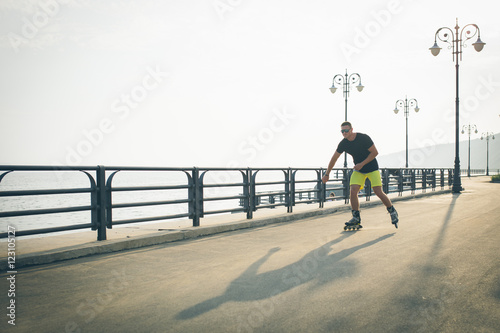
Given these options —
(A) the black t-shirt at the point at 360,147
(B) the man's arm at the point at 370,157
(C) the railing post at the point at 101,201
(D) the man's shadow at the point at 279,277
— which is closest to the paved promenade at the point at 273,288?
(D) the man's shadow at the point at 279,277

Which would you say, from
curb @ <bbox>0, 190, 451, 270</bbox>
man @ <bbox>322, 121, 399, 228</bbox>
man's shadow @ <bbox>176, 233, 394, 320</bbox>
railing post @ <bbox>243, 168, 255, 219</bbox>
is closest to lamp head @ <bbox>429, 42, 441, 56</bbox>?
curb @ <bbox>0, 190, 451, 270</bbox>

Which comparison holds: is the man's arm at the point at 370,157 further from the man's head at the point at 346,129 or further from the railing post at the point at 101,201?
the railing post at the point at 101,201

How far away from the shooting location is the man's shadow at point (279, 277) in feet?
12.6

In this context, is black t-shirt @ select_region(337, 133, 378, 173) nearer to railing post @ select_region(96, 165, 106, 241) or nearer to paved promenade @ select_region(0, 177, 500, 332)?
paved promenade @ select_region(0, 177, 500, 332)

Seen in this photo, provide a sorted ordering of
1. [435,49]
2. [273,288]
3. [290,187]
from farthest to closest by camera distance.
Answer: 1. [435,49]
2. [290,187]
3. [273,288]

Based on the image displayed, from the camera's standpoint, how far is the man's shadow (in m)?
3.83

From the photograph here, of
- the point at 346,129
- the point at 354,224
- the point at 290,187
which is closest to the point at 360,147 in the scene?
the point at 346,129

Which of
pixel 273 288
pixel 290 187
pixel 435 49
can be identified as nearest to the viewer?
pixel 273 288

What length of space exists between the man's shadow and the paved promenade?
11 mm

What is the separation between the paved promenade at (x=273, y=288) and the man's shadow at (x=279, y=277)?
1 centimetres

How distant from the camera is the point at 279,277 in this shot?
466 centimetres

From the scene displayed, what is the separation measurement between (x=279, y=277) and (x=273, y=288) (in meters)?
0.47

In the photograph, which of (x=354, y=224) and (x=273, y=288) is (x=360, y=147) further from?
(x=273, y=288)

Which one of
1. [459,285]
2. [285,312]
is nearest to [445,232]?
[459,285]
